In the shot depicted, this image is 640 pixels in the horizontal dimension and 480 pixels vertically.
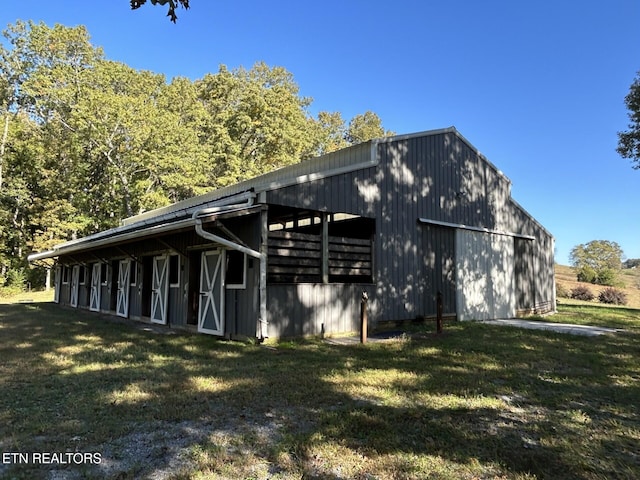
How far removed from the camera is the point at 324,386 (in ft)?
15.4

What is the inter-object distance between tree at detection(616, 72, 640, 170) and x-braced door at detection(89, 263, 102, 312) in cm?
1978

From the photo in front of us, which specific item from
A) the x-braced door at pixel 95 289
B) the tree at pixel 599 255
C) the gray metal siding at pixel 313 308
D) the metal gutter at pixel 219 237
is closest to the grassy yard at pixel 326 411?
the gray metal siding at pixel 313 308

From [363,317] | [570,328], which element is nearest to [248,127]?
[363,317]

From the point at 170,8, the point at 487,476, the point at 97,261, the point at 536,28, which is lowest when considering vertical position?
the point at 487,476

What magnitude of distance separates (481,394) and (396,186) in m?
5.96

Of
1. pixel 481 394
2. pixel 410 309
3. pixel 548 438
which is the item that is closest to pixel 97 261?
pixel 410 309

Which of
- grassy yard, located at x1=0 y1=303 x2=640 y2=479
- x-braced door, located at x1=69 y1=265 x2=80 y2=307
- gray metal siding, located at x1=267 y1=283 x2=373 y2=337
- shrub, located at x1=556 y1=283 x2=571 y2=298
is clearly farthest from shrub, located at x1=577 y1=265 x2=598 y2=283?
x-braced door, located at x1=69 y1=265 x2=80 y2=307

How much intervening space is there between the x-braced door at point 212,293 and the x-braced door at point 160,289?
199 cm

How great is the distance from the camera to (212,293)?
8.58 m

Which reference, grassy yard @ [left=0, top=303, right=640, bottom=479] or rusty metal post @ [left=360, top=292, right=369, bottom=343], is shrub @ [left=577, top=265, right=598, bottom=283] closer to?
grassy yard @ [left=0, top=303, right=640, bottom=479]

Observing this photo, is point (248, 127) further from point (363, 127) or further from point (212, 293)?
point (212, 293)

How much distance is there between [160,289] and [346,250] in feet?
16.4

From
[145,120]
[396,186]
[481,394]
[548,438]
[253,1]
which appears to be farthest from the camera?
[145,120]

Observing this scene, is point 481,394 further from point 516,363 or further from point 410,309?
point 410,309
